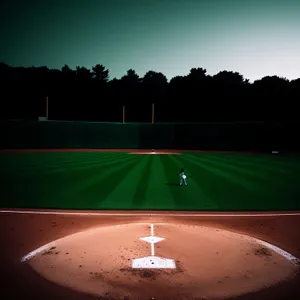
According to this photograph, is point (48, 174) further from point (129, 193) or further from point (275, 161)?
point (275, 161)

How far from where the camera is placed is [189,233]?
638cm

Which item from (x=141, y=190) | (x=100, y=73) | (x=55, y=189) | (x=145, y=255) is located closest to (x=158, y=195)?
(x=141, y=190)

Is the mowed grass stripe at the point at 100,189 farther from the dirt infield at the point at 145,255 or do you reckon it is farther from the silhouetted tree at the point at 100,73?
the silhouetted tree at the point at 100,73

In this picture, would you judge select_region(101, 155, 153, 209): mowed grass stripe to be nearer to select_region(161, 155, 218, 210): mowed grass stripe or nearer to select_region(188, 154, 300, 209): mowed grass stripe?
select_region(161, 155, 218, 210): mowed grass stripe

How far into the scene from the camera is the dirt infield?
13.3 feet

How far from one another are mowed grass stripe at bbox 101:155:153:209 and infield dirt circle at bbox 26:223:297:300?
2.56m

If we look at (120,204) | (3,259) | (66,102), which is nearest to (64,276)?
(3,259)

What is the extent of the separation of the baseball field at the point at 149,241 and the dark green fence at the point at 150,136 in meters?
20.9

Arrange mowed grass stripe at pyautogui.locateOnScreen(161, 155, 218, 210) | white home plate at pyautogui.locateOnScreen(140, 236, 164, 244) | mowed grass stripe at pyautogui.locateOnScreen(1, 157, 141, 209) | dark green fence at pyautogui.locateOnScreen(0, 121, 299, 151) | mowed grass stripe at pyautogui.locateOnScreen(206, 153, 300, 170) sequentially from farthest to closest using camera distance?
dark green fence at pyautogui.locateOnScreen(0, 121, 299, 151)
mowed grass stripe at pyautogui.locateOnScreen(206, 153, 300, 170)
mowed grass stripe at pyautogui.locateOnScreen(1, 157, 141, 209)
mowed grass stripe at pyautogui.locateOnScreen(161, 155, 218, 210)
white home plate at pyautogui.locateOnScreen(140, 236, 164, 244)

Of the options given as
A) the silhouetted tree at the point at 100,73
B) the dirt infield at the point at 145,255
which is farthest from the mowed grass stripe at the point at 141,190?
the silhouetted tree at the point at 100,73

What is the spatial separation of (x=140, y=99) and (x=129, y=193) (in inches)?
1787

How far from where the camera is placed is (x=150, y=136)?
35500 mm

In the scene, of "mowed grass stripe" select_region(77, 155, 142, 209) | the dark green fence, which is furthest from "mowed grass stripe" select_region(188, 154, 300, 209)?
the dark green fence

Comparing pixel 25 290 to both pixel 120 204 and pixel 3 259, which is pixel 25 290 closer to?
pixel 3 259
